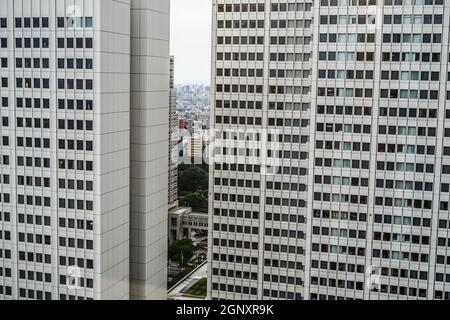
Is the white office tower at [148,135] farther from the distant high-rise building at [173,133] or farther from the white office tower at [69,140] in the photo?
the distant high-rise building at [173,133]

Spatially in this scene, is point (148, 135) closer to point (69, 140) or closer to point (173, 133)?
point (69, 140)

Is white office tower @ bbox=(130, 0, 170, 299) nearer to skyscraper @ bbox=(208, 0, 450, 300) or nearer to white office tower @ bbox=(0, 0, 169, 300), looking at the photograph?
white office tower @ bbox=(0, 0, 169, 300)

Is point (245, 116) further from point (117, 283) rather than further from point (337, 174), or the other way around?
point (117, 283)

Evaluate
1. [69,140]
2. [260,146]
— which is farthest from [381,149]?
[69,140]

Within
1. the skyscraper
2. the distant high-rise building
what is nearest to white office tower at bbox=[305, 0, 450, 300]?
the skyscraper

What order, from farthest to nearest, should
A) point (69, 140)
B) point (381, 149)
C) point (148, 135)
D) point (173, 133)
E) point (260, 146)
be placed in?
point (173, 133), point (260, 146), point (381, 149), point (148, 135), point (69, 140)
